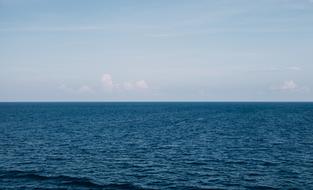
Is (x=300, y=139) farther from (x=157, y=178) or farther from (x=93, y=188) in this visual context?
(x=93, y=188)

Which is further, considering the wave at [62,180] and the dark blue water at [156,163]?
the dark blue water at [156,163]

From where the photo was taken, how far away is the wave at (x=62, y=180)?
36.8 meters

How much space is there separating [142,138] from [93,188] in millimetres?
40042

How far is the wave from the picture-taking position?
36.8m

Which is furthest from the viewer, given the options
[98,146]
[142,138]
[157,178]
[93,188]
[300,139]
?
[142,138]

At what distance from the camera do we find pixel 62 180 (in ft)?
128

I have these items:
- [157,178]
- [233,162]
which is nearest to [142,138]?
[233,162]

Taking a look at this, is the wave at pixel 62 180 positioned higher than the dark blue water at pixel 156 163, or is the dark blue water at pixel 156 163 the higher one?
the dark blue water at pixel 156 163

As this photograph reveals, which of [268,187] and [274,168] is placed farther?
[274,168]

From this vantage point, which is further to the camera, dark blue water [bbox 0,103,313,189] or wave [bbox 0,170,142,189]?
dark blue water [bbox 0,103,313,189]

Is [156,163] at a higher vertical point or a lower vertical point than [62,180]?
higher

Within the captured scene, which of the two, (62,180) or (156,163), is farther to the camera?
(156,163)

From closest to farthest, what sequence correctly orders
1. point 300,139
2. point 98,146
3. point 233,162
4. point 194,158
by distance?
point 233,162
point 194,158
point 98,146
point 300,139

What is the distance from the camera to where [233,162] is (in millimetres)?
48594
